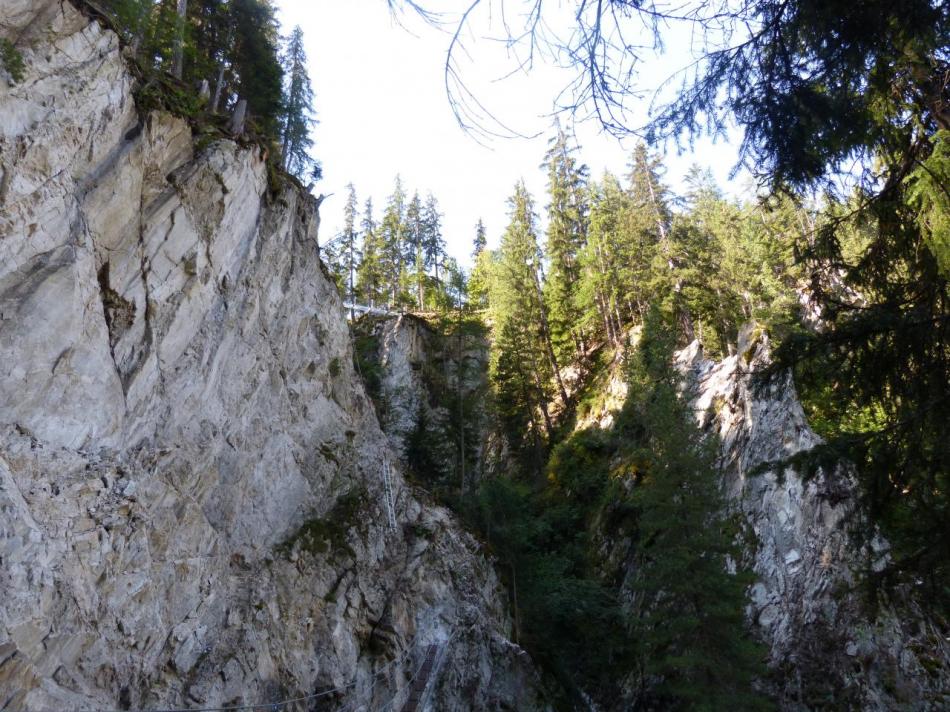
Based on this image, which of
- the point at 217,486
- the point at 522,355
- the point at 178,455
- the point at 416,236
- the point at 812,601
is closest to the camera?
the point at 178,455

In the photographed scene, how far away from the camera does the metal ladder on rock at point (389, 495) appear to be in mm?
16109

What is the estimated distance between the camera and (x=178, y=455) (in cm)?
1132

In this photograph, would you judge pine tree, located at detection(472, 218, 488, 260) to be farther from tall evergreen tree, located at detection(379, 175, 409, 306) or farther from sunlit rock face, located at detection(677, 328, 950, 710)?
sunlit rock face, located at detection(677, 328, 950, 710)

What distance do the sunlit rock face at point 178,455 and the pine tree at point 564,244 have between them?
18783 millimetres

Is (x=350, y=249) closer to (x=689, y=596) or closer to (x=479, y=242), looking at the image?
(x=479, y=242)

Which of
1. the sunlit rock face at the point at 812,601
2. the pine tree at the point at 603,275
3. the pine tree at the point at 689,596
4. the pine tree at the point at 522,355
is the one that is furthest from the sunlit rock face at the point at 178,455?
the pine tree at the point at 603,275

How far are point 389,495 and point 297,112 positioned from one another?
16441mm

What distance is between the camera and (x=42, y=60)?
9.77 meters

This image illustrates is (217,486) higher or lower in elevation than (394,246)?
lower

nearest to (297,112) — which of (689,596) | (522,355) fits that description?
(522,355)

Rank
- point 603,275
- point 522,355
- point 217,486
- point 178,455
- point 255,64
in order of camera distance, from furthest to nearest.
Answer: point 603,275 < point 522,355 < point 255,64 < point 217,486 < point 178,455

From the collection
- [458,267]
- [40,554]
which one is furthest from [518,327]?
[40,554]

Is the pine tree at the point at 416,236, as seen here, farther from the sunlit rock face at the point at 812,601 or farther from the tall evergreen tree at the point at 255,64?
the sunlit rock face at the point at 812,601

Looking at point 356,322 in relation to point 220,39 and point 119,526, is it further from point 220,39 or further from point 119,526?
point 119,526
